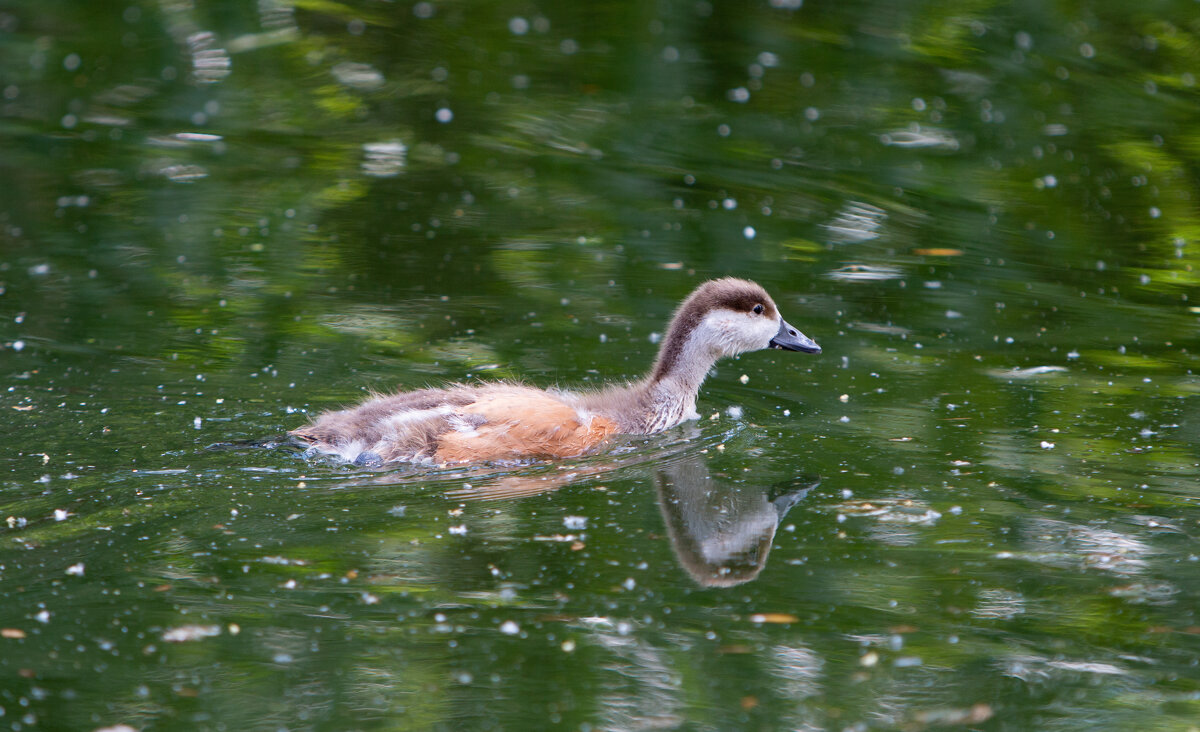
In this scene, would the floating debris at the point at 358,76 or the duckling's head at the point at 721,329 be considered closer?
the duckling's head at the point at 721,329

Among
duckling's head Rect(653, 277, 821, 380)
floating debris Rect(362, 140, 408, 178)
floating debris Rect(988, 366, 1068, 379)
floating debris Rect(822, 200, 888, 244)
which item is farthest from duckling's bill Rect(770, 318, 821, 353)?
floating debris Rect(362, 140, 408, 178)

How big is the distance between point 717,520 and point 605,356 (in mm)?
2434

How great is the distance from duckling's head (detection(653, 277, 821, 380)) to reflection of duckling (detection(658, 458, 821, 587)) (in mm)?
855

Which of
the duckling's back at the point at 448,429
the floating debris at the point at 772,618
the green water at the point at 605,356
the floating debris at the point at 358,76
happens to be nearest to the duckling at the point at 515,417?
the duckling's back at the point at 448,429

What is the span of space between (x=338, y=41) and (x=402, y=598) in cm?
1123

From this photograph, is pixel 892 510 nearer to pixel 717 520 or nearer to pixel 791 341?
pixel 717 520

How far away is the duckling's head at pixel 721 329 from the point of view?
314 inches

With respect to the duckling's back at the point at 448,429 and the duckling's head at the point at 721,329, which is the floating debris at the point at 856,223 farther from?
the duckling's back at the point at 448,429

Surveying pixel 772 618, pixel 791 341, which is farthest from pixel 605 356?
pixel 772 618

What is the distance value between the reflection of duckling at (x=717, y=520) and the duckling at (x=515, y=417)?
0.53 meters

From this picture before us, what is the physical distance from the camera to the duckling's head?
26.2 feet

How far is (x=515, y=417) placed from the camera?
7160 mm

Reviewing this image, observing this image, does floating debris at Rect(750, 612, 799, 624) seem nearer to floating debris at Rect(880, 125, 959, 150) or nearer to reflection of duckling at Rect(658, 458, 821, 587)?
reflection of duckling at Rect(658, 458, 821, 587)

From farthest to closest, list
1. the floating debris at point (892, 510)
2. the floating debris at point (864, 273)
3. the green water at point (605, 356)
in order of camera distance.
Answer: the floating debris at point (864, 273) < the floating debris at point (892, 510) < the green water at point (605, 356)
